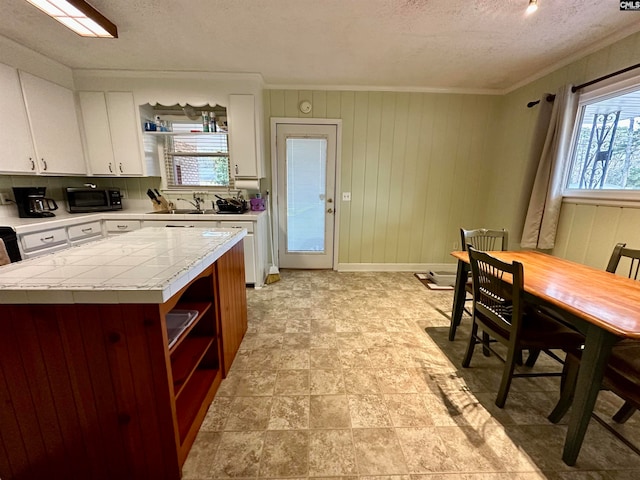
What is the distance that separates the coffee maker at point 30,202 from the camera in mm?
2510

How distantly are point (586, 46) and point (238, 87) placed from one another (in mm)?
3354

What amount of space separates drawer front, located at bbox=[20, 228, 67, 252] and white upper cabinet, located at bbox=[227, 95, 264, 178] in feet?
5.80

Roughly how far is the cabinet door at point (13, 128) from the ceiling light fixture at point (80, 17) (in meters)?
0.89

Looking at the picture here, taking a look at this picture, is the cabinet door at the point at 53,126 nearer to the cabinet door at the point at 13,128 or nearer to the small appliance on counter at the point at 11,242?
the cabinet door at the point at 13,128

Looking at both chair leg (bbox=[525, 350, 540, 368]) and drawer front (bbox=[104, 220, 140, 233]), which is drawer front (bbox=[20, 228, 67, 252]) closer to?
drawer front (bbox=[104, 220, 140, 233])

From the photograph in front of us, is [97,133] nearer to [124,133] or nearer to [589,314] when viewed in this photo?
[124,133]

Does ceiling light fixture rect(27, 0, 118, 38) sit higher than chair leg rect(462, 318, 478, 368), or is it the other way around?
ceiling light fixture rect(27, 0, 118, 38)

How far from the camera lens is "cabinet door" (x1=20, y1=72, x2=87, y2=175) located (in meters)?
2.56

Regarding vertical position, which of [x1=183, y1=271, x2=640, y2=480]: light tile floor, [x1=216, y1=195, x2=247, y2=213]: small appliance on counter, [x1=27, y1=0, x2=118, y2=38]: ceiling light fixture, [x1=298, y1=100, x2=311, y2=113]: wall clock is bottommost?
[x1=183, y1=271, x2=640, y2=480]: light tile floor

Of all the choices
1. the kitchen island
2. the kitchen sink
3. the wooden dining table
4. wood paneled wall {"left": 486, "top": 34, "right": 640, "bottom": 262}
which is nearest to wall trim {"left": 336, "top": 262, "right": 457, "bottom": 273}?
wood paneled wall {"left": 486, "top": 34, "right": 640, "bottom": 262}

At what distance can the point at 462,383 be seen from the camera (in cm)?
175

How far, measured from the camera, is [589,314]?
114 cm

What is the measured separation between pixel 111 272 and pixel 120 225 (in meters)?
2.46

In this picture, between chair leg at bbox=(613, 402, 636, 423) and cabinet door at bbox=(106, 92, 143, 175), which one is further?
cabinet door at bbox=(106, 92, 143, 175)
